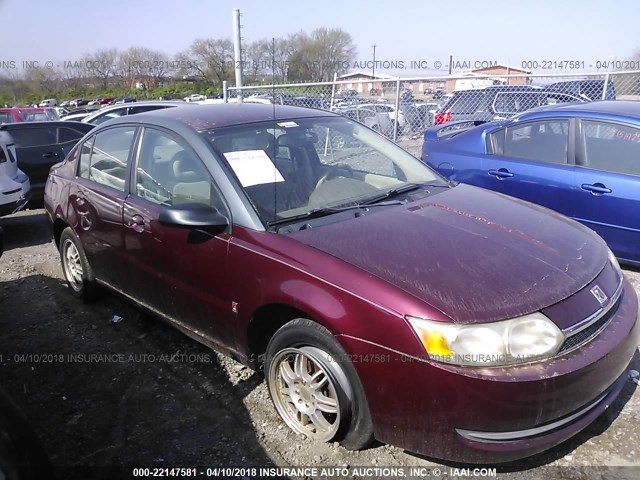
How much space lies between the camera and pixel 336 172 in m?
3.35

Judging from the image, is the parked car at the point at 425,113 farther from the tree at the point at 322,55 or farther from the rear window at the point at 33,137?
the rear window at the point at 33,137

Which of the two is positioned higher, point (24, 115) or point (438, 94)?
point (438, 94)

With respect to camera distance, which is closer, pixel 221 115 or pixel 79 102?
pixel 221 115

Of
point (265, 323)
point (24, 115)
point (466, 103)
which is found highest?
point (466, 103)

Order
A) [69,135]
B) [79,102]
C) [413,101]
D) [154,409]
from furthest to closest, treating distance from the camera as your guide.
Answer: [79,102], [413,101], [69,135], [154,409]

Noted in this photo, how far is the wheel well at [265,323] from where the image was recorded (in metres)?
2.56

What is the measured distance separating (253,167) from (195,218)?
50 centimetres

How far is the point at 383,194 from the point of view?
10.3 ft

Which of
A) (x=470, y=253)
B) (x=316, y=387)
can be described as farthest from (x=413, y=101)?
(x=316, y=387)

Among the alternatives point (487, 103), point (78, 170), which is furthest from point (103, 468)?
point (487, 103)

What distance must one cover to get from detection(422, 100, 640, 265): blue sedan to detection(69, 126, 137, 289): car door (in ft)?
11.0

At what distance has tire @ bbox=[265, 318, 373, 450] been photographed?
7.60 feet

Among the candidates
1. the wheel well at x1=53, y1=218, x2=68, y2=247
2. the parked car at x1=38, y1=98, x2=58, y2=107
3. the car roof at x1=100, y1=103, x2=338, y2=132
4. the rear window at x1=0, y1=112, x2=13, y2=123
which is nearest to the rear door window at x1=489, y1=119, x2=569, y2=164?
the car roof at x1=100, y1=103, x2=338, y2=132

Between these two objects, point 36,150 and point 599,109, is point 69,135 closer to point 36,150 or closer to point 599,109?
point 36,150
